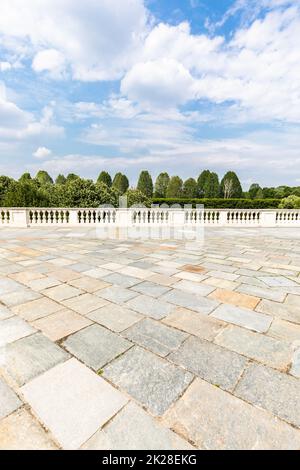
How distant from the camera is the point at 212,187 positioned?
39.6 metres

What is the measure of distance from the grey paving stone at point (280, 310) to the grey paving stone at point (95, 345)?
1.68 meters

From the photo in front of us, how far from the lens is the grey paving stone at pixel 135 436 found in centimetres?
121

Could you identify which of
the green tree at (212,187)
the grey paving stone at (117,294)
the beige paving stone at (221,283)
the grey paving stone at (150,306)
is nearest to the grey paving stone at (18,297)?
the grey paving stone at (117,294)

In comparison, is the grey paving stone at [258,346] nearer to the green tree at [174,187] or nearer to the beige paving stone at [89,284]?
the beige paving stone at [89,284]

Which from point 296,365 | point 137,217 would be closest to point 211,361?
point 296,365

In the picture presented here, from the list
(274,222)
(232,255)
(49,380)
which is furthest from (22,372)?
(274,222)

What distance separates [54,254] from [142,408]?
4552mm

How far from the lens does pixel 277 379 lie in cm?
171

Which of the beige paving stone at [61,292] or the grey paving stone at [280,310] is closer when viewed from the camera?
the grey paving stone at [280,310]

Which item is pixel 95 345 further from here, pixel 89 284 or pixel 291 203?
pixel 291 203

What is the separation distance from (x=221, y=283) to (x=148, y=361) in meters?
2.12

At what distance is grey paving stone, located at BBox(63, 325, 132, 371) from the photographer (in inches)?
73.3

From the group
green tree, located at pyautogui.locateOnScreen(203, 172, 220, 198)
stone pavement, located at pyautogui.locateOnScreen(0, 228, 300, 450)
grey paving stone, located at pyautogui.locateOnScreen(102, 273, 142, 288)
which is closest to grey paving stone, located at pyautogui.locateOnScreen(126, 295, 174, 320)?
stone pavement, located at pyautogui.locateOnScreen(0, 228, 300, 450)
